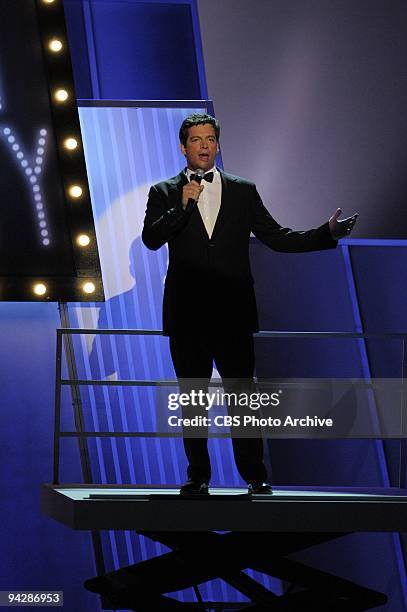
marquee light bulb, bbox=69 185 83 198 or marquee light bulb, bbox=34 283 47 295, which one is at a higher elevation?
marquee light bulb, bbox=69 185 83 198

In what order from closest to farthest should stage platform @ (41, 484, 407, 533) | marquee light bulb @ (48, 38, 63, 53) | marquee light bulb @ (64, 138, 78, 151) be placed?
stage platform @ (41, 484, 407, 533), marquee light bulb @ (64, 138, 78, 151), marquee light bulb @ (48, 38, 63, 53)

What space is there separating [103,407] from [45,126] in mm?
905

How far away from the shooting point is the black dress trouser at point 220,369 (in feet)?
6.93

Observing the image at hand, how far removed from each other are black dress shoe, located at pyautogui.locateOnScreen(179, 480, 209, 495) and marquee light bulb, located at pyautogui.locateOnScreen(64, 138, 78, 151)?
1.35 metres

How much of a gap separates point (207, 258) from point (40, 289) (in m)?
0.90

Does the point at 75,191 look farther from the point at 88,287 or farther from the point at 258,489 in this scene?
the point at 258,489

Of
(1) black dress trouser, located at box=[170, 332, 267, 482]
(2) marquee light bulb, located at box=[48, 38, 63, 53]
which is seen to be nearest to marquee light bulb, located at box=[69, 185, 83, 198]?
(2) marquee light bulb, located at box=[48, 38, 63, 53]

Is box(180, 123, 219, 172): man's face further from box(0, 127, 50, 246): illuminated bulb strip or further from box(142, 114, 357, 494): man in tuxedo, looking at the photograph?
box(0, 127, 50, 246): illuminated bulb strip

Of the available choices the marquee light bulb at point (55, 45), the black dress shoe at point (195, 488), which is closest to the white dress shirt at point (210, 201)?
the black dress shoe at point (195, 488)

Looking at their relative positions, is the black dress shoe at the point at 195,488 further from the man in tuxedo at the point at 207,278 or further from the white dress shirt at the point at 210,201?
the white dress shirt at the point at 210,201

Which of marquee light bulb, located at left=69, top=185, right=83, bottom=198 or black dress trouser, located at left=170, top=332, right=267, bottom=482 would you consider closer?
black dress trouser, located at left=170, top=332, right=267, bottom=482

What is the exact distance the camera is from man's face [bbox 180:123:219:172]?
217 cm

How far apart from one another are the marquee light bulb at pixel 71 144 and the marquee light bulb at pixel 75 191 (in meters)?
0.12

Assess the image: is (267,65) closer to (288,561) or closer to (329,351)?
(329,351)
